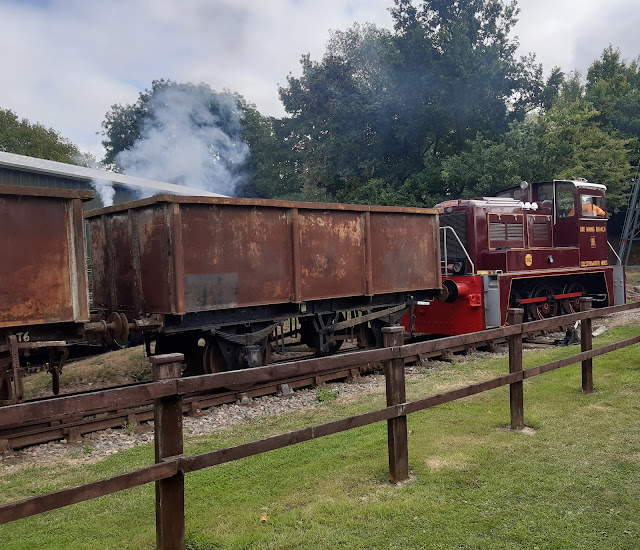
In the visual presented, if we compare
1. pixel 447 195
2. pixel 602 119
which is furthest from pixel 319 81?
pixel 602 119

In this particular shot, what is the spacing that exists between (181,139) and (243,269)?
15223 millimetres

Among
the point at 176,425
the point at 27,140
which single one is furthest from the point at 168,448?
the point at 27,140

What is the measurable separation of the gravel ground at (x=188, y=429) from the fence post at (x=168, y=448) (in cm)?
283

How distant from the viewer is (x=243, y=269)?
25.4ft

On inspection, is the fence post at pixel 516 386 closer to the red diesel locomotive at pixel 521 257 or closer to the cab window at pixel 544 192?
the red diesel locomotive at pixel 521 257

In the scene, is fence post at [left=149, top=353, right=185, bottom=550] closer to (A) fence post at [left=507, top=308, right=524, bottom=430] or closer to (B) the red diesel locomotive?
(A) fence post at [left=507, top=308, right=524, bottom=430]

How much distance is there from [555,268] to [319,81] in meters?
17.0

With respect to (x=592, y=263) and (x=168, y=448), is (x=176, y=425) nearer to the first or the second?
(x=168, y=448)

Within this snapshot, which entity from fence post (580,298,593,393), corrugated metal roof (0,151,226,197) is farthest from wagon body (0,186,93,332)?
corrugated metal roof (0,151,226,197)

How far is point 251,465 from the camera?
4.63m

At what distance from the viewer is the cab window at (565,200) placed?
44.3 ft

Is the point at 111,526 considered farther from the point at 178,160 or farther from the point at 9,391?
the point at 178,160

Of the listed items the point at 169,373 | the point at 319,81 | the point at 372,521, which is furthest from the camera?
the point at 319,81

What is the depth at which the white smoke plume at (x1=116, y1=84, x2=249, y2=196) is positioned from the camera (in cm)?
2133
